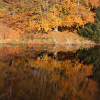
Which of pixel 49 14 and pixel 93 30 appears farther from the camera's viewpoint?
pixel 93 30

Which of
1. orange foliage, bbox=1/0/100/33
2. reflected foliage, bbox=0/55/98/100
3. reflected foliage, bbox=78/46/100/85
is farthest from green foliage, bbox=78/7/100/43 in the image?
reflected foliage, bbox=0/55/98/100

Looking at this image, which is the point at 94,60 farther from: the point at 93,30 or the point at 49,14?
the point at 49,14

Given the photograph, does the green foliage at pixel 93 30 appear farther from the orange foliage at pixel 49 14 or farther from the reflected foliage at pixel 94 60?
the reflected foliage at pixel 94 60

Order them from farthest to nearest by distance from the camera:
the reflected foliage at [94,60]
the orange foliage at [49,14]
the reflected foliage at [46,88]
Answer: the orange foliage at [49,14], the reflected foliage at [94,60], the reflected foliage at [46,88]

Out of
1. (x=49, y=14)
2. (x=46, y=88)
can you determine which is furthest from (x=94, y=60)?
(x=49, y=14)

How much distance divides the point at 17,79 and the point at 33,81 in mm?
625

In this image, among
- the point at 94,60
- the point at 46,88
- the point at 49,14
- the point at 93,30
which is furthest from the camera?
the point at 93,30

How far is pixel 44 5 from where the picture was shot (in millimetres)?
21453

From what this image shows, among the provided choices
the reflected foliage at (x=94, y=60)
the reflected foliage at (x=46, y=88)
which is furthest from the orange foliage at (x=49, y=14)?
the reflected foliage at (x=46, y=88)

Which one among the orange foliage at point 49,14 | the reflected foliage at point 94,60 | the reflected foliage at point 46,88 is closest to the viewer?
the reflected foliage at point 46,88

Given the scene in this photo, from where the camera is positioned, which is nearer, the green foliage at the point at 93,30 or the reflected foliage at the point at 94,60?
the reflected foliage at the point at 94,60

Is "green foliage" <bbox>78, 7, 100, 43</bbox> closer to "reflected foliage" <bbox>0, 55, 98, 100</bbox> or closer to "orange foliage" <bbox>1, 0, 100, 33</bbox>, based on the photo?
"orange foliage" <bbox>1, 0, 100, 33</bbox>

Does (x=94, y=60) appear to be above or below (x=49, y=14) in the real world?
below

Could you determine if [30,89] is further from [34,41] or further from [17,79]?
[34,41]
